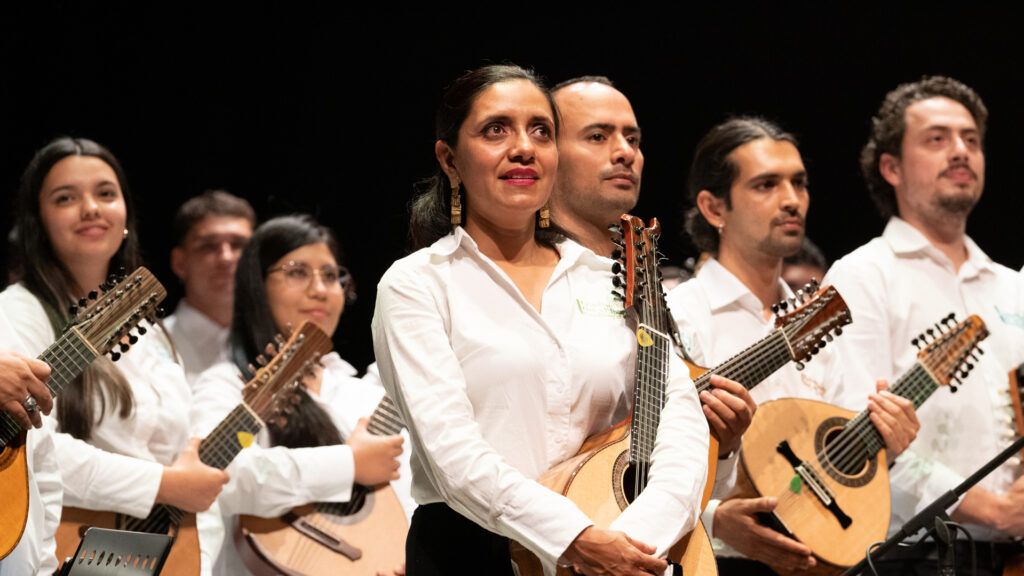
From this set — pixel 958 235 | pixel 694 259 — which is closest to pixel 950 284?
pixel 958 235

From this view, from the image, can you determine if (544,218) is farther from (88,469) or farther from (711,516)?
(88,469)

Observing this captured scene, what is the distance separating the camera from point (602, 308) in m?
2.83

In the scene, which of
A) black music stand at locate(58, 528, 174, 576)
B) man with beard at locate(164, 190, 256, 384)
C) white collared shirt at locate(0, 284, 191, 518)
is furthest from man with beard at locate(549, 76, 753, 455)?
man with beard at locate(164, 190, 256, 384)

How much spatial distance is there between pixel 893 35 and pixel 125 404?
4.44 metres

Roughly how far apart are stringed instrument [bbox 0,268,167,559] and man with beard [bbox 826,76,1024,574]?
95.4 inches

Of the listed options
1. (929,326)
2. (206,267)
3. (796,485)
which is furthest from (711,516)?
(206,267)

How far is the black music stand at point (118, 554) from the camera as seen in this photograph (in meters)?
2.62

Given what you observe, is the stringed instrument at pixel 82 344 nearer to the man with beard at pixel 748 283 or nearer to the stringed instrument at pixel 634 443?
the stringed instrument at pixel 634 443

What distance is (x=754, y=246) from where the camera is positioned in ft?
14.3

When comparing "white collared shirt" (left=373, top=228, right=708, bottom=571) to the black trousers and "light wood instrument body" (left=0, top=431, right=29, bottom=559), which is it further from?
"light wood instrument body" (left=0, top=431, right=29, bottom=559)

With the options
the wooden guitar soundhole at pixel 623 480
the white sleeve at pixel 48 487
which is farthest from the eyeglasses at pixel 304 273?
the wooden guitar soundhole at pixel 623 480

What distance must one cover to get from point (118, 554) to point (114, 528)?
1.11 meters

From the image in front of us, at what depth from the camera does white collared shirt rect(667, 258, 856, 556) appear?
4.01 m

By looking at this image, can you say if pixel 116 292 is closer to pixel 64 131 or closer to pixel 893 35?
pixel 64 131
